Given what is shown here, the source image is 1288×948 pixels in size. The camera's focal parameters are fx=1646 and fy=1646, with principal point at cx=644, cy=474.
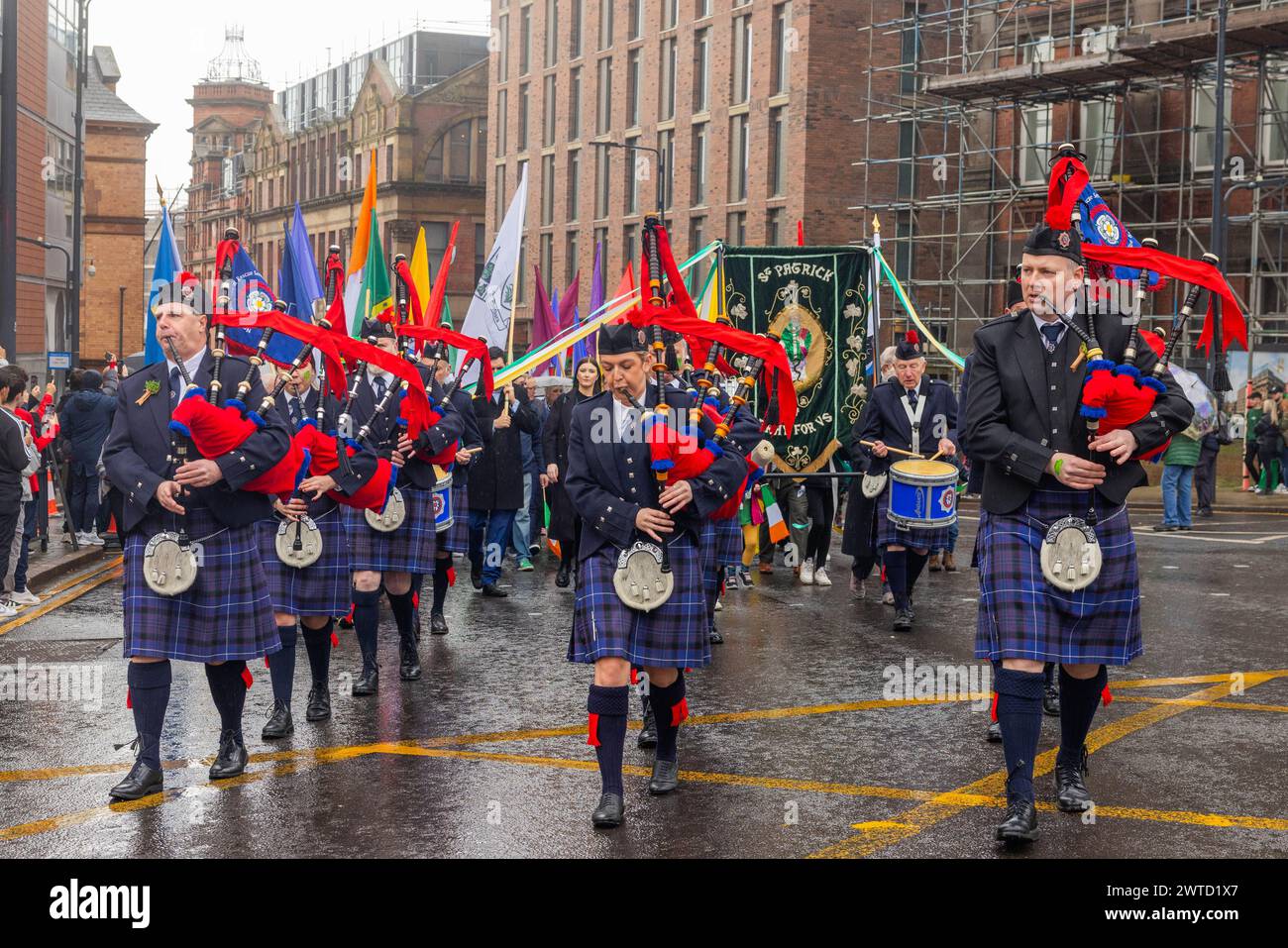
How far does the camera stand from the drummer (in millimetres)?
11180

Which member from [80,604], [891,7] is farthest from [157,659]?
[891,7]

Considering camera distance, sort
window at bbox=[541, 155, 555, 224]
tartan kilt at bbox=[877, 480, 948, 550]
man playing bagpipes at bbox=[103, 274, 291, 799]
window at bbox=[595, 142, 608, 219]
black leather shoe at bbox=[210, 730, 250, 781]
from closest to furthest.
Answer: man playing bagpipes at bbox=[103, 274, 291, 799], black leather shoe at bbox=[210, 730, 250, 781], tartan kilt at bbox=[877, 480, 948, 550], window at bbox=[595, 142, 608, 219], window at bbox=[541, 155, 555, 224]

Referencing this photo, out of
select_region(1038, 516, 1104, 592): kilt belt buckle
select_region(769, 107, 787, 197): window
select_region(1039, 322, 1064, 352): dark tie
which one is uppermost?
select_region(769, 107, 787, 197): window

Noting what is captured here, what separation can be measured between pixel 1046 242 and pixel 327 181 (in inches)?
3103

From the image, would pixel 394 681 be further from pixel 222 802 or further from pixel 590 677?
pixel 222 802

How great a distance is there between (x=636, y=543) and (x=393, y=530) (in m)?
2.99

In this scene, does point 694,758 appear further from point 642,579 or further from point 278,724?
point 278,724

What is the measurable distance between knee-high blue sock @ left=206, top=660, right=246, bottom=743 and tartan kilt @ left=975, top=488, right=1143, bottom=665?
299cm

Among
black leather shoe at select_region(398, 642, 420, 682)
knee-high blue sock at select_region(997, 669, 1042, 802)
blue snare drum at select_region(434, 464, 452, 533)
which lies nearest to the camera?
knee-high blue sock at select_region(997, 669, 1042, 802)

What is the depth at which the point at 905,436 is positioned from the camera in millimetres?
11586

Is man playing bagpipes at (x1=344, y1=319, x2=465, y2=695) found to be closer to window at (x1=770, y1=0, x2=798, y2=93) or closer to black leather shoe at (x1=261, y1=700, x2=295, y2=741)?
black leather shoe at (x1=261, y1=700, x2=295, y2=741)

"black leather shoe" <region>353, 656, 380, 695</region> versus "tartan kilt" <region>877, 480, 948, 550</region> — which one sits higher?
"tartan kilt" <region>877, 480, 948, 550</region>

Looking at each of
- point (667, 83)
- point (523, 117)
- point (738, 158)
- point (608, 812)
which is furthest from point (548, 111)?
point (608, 812)

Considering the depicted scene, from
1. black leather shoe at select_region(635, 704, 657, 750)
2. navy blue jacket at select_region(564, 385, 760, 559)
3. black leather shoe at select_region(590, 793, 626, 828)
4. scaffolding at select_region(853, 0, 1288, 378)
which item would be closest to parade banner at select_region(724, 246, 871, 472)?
black leather shoe at select_region(635, 704, 657, 750)
